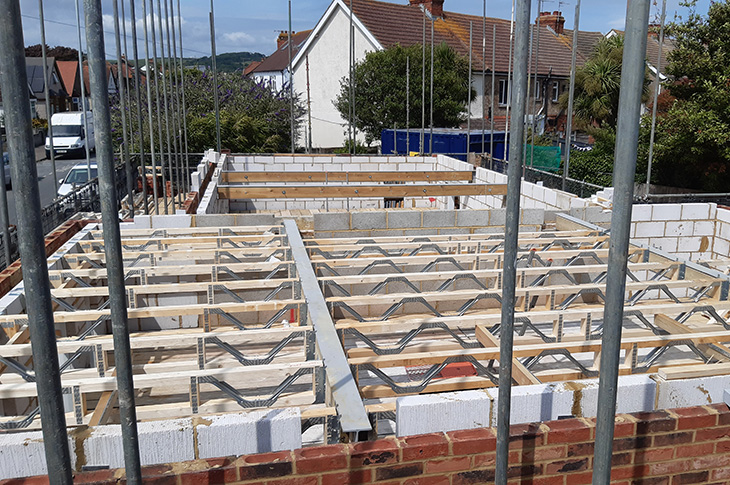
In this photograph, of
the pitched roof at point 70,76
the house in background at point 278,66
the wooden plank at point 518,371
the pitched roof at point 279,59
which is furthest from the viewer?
the pitched roof at point 70,76

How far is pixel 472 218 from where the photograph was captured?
11.0m

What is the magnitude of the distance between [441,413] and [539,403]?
74cm

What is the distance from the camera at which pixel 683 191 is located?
22031mm

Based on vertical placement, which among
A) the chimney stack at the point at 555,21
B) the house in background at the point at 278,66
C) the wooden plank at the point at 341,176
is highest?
the chimney stack at the point at 555,21

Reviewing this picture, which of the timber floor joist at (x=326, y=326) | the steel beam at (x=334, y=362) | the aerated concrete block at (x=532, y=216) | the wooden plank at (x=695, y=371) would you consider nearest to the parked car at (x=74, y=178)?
the timber floor joist at (x=326, y=326)

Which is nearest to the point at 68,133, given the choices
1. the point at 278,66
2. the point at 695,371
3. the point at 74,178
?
the point at 278,66

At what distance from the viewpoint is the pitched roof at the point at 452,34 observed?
3550 centimetres

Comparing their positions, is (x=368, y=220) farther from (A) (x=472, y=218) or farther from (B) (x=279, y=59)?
(B) (x=279, y=59)

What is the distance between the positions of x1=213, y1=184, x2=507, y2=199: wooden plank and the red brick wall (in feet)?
29.0

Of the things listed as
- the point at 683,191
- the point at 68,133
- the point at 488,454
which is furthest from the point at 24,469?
the point at 68,133

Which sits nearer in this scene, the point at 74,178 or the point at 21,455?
the point at 21,455

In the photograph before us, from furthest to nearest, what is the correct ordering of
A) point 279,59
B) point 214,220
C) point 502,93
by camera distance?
point 279,59
point 502,93
point 214,220

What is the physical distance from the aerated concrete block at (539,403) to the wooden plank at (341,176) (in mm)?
11835

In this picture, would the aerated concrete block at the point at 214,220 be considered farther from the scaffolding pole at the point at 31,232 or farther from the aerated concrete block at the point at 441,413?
the scaffolding pole at the point at 31,232
